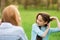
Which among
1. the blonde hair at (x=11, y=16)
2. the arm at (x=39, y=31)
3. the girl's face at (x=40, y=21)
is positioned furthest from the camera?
the girl's face at (x=40, y=21)

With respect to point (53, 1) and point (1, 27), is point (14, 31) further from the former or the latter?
point (53, 1)

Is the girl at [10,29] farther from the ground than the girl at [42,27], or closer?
farther from the ground

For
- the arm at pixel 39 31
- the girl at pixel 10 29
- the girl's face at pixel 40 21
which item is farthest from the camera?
the girl's face at pixel 40 21

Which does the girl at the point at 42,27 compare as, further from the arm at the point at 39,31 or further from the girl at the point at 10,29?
the girl at the point at 10,29

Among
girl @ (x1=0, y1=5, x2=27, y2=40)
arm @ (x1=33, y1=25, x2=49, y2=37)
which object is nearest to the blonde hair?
girl @ (x1=0, y1=5, x2=27, y2=40)

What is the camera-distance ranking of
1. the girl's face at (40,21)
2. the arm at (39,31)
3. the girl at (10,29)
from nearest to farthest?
the girl at (10,29) → the arm at (39,31) → the girl's face at (40,21)

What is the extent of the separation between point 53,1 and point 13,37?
3319cm

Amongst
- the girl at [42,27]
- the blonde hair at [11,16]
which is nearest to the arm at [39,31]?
the girl at [42,27]

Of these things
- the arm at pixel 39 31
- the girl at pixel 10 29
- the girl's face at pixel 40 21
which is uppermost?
the girl at pixel 10 29

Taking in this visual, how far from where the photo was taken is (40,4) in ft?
129

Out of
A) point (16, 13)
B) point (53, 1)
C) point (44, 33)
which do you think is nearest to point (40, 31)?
point (44, 33)

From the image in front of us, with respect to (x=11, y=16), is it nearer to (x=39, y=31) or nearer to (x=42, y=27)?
(x=39, y=31)

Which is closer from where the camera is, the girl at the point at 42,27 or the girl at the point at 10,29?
the girl at the point at 10,29

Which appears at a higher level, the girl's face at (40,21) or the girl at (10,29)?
the girl at (10,29)
